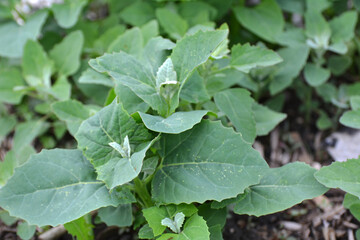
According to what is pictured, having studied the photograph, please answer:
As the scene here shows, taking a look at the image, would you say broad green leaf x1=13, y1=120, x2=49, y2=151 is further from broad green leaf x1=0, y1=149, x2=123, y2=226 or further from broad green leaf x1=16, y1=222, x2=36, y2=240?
broad green leaf x1=0, y1=149, x2=123, y2=226

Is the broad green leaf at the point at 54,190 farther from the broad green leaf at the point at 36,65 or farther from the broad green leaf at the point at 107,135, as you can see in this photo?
the broad green leaf at the point at 36,65

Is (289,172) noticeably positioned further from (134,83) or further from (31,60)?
(31,60)

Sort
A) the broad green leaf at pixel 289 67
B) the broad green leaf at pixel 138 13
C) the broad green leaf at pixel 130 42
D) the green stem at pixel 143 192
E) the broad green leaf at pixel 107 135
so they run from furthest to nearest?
the broad green leaf at pixel 138 13
the broad green leaf at pixel 289 67
the broad green leaf at pixel 130 42
the green stem at pixel 143 192
the broad green leaf at pixel 107 135

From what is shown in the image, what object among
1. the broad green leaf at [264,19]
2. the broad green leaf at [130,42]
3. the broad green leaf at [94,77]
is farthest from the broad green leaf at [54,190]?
the broad green leaf at [264,19]

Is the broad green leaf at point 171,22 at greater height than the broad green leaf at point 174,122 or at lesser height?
lesser

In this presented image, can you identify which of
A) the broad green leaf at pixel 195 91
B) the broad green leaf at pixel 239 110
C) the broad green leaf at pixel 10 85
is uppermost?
the broad green leaf at pixel 195 91

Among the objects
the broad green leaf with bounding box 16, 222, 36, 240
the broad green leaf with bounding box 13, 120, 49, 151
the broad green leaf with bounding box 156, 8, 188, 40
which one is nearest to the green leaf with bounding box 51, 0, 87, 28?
the broad green leaf with bounding box 156, 8, 188, 40

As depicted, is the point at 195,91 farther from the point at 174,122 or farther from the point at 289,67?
the point at 289,67
